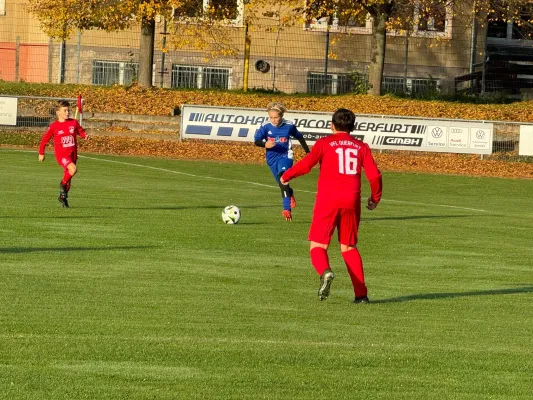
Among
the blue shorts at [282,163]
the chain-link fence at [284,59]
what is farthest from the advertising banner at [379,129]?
the blue shorts at [282,163]

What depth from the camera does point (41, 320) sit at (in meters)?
10.2

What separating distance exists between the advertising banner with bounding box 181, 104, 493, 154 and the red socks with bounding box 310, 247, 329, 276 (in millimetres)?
25341

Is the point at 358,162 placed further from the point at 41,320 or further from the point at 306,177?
the point at 306,177

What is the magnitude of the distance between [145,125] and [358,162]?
1161 inches

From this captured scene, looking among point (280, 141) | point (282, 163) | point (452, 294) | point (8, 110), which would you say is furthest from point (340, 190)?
point (8, 110)

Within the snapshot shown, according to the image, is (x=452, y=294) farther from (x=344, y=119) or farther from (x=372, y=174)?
(x=344, y=119)

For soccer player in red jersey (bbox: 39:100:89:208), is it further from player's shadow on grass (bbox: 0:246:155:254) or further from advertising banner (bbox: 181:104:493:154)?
advertising banner (bbox: 181:104:493:154)

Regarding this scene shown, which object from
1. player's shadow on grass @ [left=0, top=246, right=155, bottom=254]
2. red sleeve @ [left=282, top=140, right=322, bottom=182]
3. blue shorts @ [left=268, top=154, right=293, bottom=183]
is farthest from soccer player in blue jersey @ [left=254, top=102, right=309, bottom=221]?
red sleeve @ [left=282, top=140, right=322, bottom=182]

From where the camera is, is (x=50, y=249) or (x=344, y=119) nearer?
(x=344, y=119)

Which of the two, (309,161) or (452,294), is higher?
(309,161)

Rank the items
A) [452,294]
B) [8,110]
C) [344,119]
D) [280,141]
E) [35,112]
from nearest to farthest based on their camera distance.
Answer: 1. [344,119]
2. [452,294]
3. [280,141]
4. [8,110]
5. [35,112]

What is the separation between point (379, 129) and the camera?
3797 centimetres

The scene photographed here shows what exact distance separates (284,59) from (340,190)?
118ft

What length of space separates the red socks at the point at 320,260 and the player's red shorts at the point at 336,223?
0.09m
